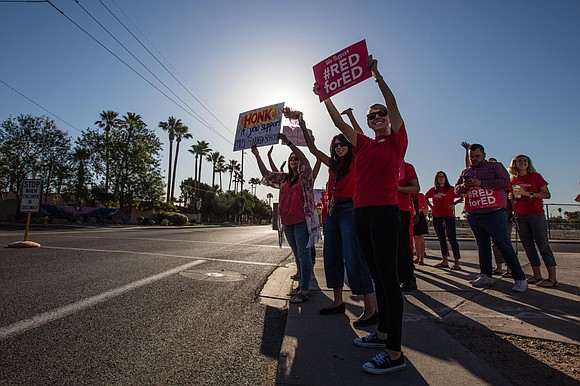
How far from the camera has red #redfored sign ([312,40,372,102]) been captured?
376 centimetres

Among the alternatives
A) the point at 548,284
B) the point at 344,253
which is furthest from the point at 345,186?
the point at 548,284

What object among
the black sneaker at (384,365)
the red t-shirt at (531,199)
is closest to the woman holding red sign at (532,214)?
the red t-shirt at (531,199)

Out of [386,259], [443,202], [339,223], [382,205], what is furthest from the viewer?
[443,202]

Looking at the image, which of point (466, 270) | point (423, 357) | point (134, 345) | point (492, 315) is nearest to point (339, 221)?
point (423, 357)

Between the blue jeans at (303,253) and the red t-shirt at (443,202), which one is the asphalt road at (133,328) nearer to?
the blue jeans at (303,253)

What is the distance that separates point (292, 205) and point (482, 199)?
8.43ft

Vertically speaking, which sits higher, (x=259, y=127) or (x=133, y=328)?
(x=259, y=127)

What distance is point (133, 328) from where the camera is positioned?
2.72m

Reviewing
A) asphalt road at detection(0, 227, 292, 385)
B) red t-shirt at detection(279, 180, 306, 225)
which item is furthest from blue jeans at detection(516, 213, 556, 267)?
asphalt road at detection(0, 227, 292, 385)

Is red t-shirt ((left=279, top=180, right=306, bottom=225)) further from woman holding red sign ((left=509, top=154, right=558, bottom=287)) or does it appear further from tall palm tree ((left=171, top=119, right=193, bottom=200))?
→ tall palm tree ((left=171, top=119, right=193, bottom=200))

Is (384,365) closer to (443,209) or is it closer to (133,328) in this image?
(133,328)

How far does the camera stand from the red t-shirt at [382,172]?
2344mm

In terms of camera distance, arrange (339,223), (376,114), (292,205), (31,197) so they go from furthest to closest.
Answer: (31,197) → (292,205) → (339,223) → (376,114)

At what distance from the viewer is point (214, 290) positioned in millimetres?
4324
